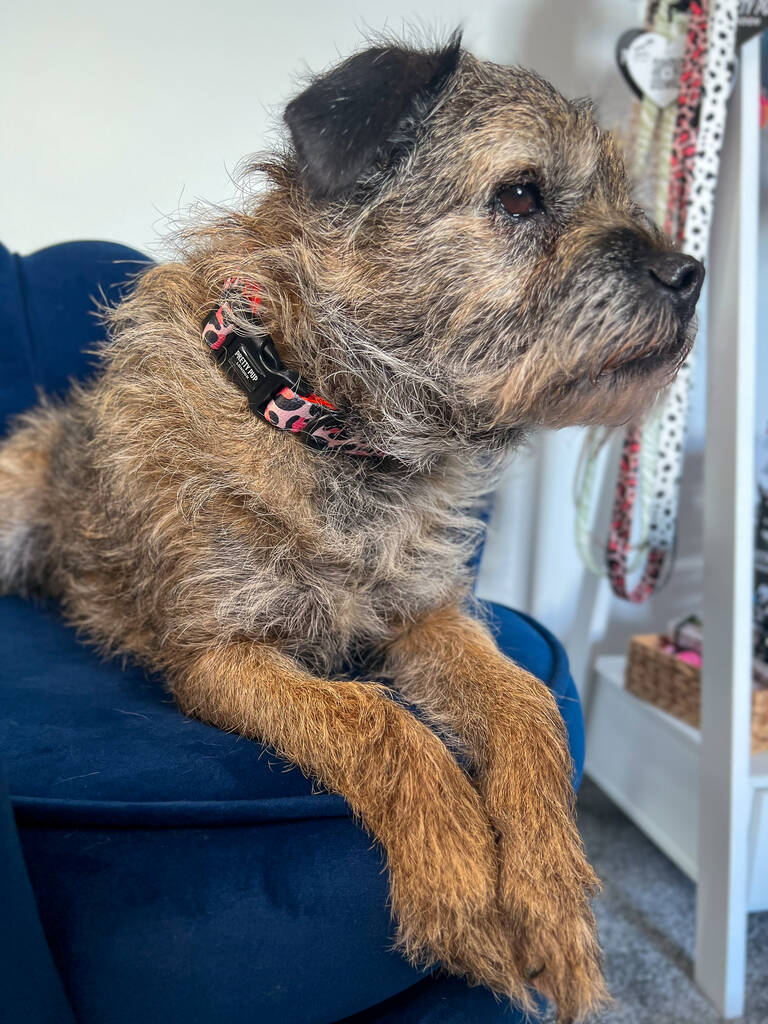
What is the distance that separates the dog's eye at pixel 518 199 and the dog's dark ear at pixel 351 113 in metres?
0.16

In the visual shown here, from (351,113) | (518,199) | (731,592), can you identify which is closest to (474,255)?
(518,199)

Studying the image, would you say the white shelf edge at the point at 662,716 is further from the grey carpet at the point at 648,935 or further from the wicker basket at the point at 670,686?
the grey carpet at the point at 648,935

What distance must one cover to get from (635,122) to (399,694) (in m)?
1.44

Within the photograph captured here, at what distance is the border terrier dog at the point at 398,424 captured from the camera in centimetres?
89

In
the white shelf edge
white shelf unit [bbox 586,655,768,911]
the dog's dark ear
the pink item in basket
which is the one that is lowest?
white shelf unit [bbox 586,655,768,911]

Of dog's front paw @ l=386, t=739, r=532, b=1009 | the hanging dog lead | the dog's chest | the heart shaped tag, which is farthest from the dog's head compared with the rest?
the heart shaped tag

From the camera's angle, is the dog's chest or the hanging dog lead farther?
the hanging dog lead

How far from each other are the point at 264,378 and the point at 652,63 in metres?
1.23

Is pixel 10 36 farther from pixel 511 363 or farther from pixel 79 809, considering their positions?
pixel 79 809

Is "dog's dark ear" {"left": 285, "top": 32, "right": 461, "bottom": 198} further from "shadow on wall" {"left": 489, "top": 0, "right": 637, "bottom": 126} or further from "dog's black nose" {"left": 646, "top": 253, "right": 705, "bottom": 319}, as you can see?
"shadow on wall" {"left": 489, "top": 0, "right": 637, "bottom": 126}

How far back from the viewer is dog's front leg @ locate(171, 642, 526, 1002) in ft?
2.75

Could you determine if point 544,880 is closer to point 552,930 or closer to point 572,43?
point 552,930

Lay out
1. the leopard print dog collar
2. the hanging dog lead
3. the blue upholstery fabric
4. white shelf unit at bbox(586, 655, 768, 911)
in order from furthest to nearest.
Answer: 1. white shelf unit at bbox(586, 655, 768, 911)
2. the hanging dog lead
3. the leopard print dog collar
4. the blue upholstery fabric

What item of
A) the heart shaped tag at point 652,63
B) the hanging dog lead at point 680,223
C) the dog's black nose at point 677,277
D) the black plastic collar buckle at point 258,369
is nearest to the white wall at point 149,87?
the heart shaped tag at point 652,63
